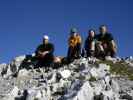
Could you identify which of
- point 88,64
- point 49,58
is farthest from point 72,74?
point 49,58

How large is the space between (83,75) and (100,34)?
7.59 meters

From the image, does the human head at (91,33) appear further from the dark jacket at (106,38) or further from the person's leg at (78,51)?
the person's leg at (78,51)

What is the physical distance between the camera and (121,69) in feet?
90.6

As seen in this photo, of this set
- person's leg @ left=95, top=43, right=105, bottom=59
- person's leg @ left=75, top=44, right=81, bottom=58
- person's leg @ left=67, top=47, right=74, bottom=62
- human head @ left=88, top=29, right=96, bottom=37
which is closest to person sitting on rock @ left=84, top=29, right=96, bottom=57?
human head @ left=88, top=29, right=96, bottom=37

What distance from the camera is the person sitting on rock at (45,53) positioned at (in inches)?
1201

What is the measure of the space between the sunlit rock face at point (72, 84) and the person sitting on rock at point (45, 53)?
29.2 inches

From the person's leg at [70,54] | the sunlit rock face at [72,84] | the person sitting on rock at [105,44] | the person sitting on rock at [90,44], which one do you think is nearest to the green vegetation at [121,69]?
the sunlit rock face at [72,84]

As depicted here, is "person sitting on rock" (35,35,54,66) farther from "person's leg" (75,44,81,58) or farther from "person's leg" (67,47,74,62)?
"person's leg" (75,44,81,58)

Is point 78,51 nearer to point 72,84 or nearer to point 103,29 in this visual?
point 103,29

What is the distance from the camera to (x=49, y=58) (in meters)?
30.5

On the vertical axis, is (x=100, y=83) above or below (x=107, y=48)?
below

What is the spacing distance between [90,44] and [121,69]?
13.4 feet

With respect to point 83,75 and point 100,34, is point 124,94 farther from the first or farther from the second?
point 100,34

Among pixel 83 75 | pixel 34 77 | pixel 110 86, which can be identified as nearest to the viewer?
pixel 110 86
